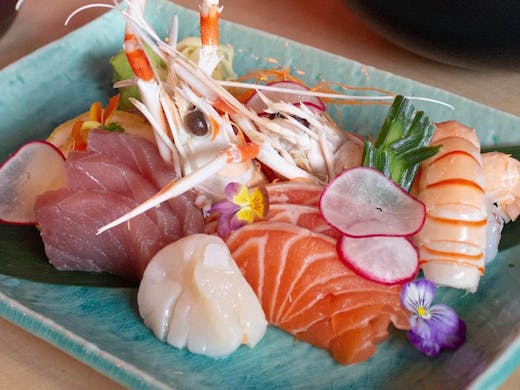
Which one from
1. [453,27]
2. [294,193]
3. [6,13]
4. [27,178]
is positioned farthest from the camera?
[6,13]

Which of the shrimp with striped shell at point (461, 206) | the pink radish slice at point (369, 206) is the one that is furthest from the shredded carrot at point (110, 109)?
the shrimp with striped shell at point (461, 206)

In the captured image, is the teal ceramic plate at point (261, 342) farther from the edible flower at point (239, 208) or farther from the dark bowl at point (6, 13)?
the dark bowl at point (6, 13)

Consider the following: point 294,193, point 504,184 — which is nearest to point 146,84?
point 294,193

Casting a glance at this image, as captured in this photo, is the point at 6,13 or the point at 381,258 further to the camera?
the point at 6,13

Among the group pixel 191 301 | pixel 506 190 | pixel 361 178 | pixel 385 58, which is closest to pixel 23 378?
pixel 191 301

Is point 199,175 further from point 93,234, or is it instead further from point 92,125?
point 92,125

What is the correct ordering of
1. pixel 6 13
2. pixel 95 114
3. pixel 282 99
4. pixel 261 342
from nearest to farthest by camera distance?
1. pixel 261 342
2. pixel 282 99
3. pixel 95 114
4. pixel 6 13

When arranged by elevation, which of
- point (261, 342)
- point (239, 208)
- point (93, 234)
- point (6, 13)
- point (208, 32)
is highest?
point (208, 32)
